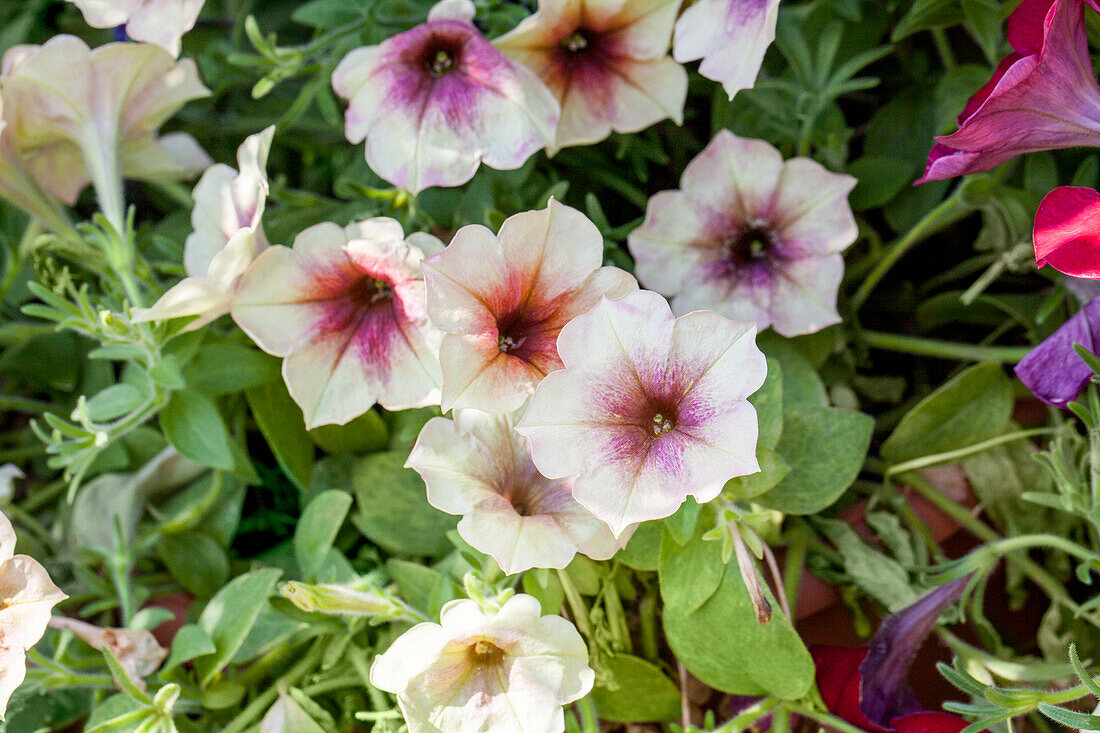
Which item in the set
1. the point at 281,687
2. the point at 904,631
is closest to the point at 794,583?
the point at 904,631

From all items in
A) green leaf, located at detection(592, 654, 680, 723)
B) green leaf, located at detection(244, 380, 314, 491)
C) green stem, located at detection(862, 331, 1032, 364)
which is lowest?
green leaf, located at detection(592, 654, 680, 723)

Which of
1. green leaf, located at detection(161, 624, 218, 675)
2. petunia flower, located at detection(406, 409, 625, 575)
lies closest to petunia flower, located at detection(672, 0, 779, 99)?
petunia flower, located at detection(406, 409, 625, 575)

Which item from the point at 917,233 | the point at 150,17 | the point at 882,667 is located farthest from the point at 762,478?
the point at 150,17

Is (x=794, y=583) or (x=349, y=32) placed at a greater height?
(x=349, y=32)

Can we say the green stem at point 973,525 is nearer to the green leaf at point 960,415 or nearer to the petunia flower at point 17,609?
the green leaf at point 960,415

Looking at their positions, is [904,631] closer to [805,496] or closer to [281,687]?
[805,496]

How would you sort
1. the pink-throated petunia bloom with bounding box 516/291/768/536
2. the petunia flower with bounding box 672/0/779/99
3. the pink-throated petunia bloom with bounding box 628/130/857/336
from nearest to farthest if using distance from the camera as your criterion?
1. the pink-throated petunia bloom with bounding box 516/291/768/536
2. the petunia flower with bounding box 672/0/779/99
3. the pink-throated petunia bloom with bounding box 628/130/857/336

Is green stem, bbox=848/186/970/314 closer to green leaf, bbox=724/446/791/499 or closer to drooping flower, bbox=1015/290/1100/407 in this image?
drooping flower, bbox=1015/290/1100/407
